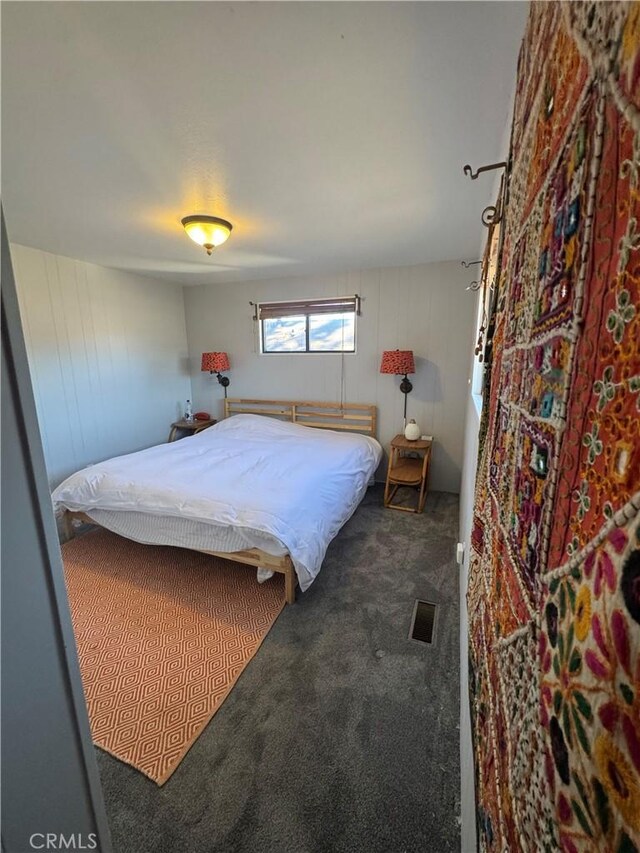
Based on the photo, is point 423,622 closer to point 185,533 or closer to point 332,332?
point 185,533

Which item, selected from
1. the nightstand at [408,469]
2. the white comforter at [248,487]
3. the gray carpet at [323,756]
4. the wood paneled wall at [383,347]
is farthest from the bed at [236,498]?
the wood paneled wall at [383,347]

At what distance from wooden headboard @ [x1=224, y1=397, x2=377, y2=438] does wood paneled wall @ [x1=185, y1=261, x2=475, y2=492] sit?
9 centimetres

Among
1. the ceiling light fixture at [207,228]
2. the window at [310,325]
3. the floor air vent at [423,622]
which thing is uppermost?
the ceiling light fixture at [207,228]

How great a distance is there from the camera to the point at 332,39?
1002 mm

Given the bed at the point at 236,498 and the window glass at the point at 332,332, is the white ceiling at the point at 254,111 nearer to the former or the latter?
the window glass at the point at 332,332

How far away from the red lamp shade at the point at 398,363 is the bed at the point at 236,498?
839 millimetres

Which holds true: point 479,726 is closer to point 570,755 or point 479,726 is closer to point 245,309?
point 570,755

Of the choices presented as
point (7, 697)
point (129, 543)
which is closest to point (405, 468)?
point (129, 543)

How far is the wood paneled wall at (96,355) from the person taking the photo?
120 inches

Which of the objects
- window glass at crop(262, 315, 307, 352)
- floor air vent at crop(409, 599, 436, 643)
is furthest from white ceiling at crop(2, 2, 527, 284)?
floor air vent at crop(409, 599, 436, 643)

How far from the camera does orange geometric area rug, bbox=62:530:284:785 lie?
4.57 ft

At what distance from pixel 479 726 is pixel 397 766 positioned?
31.2 inches

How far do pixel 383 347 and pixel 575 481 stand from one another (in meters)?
3.51

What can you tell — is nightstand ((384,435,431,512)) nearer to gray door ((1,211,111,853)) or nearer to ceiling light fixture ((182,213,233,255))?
ceiling light fixture ((182,213,233,255))
